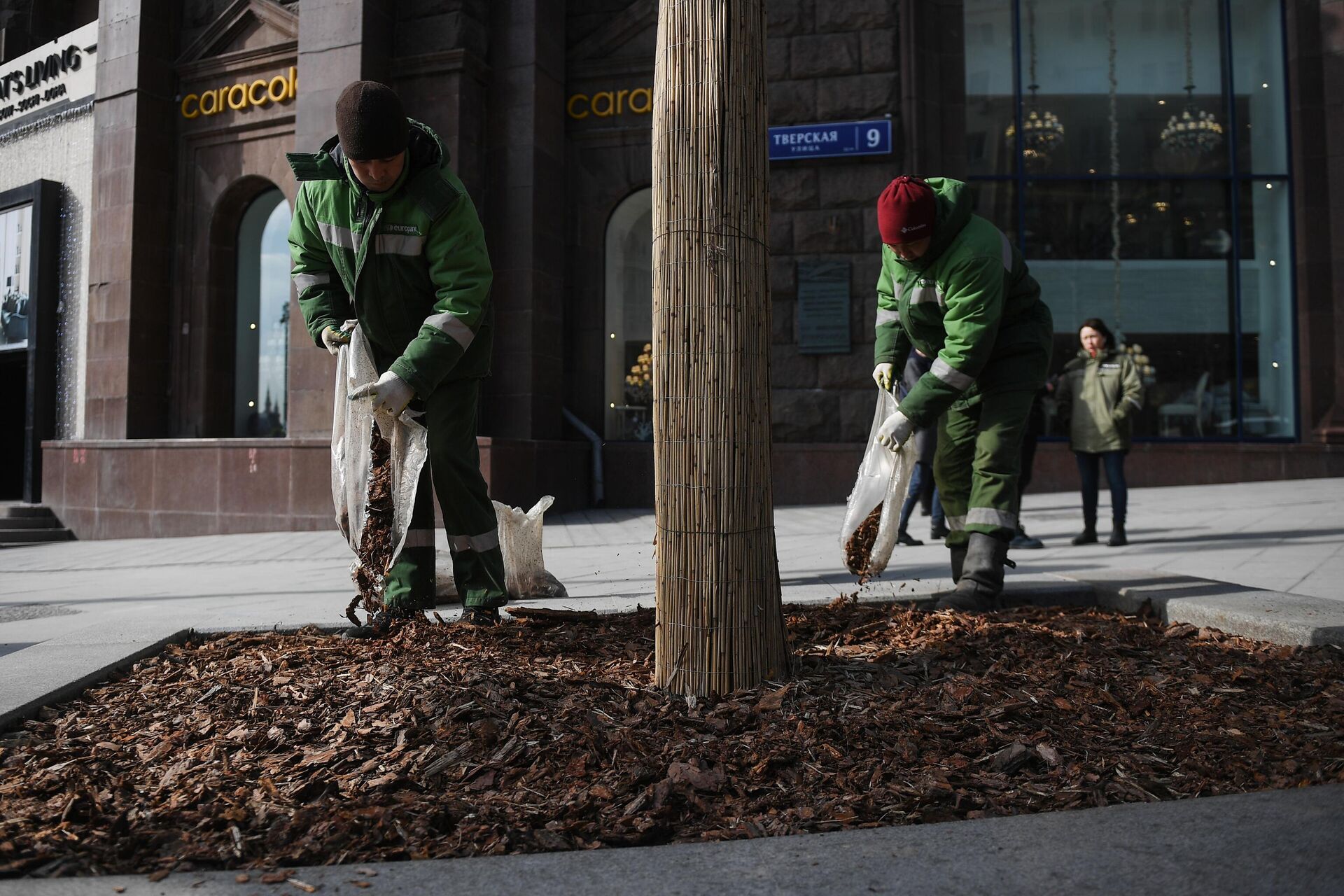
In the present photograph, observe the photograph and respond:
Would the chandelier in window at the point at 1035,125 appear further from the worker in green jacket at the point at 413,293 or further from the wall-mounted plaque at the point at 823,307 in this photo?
the worker in green jacket at the point at 413,293

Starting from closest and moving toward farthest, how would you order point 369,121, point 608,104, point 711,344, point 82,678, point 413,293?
point 711,344 → point 82,678 → point 369,121 → point 413,293 → point 608,104

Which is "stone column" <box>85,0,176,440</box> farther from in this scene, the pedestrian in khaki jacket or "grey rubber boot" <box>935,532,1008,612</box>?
"grey rubber boot" <box>935,532,1008,612</box>

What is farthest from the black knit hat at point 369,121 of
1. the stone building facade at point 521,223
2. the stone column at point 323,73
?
the stone column at point 323,73

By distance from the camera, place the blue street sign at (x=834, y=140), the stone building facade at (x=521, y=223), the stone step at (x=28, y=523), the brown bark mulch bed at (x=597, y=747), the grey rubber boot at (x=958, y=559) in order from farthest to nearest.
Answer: the stone step at (x=28, y=523)
the blue street sign at (x=834, y=140)
the stone building facade at (x=521, y=223)
the grey rubber boot at (x=958, y=559)
the brown bark mulch bed at (x=597, y=747)

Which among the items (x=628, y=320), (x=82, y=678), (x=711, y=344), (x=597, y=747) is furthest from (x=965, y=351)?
(x=628, y=320)

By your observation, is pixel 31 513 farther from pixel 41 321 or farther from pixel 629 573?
pixel 629 573

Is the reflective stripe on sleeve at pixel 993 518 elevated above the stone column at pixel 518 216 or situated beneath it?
situated beneath

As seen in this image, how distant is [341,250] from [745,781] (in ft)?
8.24

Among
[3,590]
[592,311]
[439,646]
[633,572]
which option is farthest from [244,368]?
[439,646]

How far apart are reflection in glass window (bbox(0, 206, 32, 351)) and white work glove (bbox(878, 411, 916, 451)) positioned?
45.4 ft

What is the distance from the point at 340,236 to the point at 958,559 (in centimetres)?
285

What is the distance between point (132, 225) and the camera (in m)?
11.5

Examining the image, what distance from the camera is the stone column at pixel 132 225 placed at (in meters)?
11.5

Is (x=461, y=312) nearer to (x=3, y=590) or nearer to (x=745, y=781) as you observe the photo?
(x=745, y=781)
